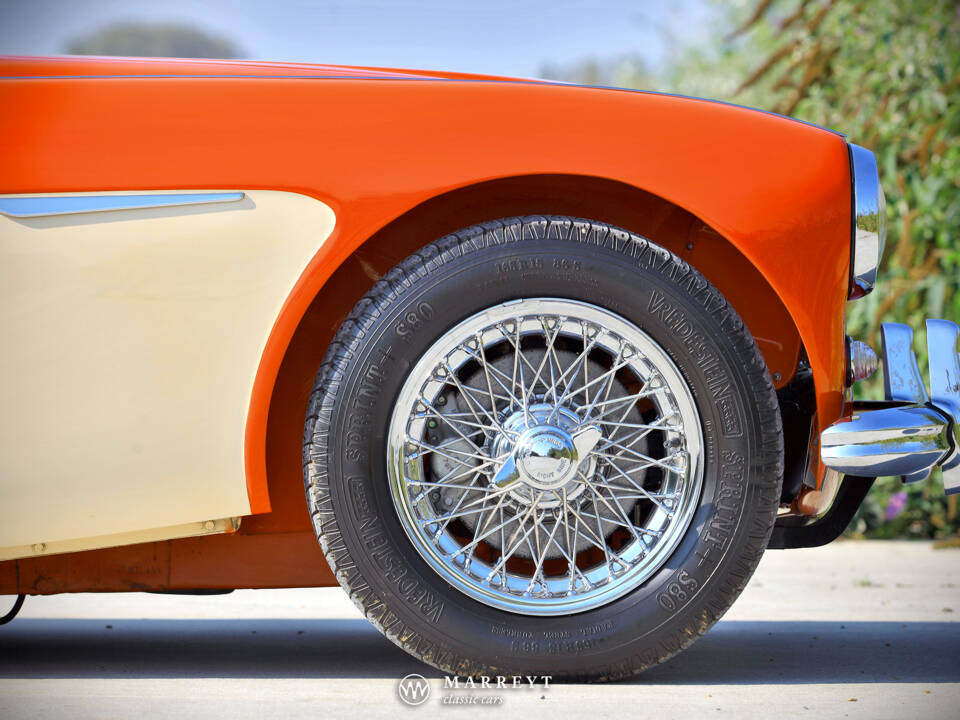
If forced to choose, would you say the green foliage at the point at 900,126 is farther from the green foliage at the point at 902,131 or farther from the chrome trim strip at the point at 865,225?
the chrome trim strip at the point at 865,225

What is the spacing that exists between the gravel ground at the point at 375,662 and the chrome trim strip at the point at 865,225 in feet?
2.80

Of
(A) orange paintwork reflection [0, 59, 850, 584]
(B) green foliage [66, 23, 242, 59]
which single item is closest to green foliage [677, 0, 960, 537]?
(A) orange paintwork reflection [0, 59, 850, 584]

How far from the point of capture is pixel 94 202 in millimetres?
1793

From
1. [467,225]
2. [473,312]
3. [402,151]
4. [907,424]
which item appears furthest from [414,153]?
[907,424]

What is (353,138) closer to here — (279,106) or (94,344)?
(279,106)

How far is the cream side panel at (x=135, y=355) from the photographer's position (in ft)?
5.85

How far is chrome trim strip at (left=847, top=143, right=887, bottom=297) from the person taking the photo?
1.99 m

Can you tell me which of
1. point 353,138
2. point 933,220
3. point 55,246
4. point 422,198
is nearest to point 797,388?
point 422,198

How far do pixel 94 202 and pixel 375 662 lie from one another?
1221mm

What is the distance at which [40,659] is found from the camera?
2.30 metres

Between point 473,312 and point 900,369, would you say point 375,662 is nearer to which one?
point 473,312

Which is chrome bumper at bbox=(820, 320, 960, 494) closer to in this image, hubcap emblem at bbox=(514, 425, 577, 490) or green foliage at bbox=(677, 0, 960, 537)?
hubcap emblem at bbox=(514, 425, 577, 490)

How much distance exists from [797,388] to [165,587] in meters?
1.42

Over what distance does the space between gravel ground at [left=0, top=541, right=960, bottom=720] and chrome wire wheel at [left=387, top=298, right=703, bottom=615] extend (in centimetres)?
23
